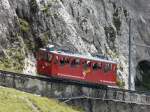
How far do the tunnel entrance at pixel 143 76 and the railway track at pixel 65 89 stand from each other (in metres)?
36.6

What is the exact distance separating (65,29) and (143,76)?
36.9m

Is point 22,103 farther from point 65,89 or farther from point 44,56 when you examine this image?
point 44,56

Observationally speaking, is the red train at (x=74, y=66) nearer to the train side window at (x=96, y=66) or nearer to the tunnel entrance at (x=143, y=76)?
the train side window at (x=96, y=66)

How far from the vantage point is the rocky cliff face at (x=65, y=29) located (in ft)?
223

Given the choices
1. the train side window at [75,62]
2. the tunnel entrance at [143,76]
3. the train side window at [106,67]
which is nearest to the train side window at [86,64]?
the train side window at [75,62]

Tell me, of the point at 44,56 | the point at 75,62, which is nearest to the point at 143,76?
the point at 75,62

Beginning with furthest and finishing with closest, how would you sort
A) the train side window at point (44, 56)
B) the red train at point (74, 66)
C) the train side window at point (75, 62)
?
the train side window at point (75, 62), the train side window at point (44, 56), the red train at point (74, 66)

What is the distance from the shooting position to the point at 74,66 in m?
61.2

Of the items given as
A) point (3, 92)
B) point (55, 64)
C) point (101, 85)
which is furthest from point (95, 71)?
point (3, 92)

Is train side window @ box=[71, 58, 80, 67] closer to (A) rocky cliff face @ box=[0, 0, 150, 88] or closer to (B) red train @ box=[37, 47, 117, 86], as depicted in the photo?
(B) red train @ box=[37, 47, 117, 86]

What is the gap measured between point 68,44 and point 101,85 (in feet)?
44.6

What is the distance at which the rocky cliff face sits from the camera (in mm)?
67938

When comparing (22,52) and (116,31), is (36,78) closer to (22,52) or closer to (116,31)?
Answer: (22,52)

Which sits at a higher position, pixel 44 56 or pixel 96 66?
pixel 44 56
